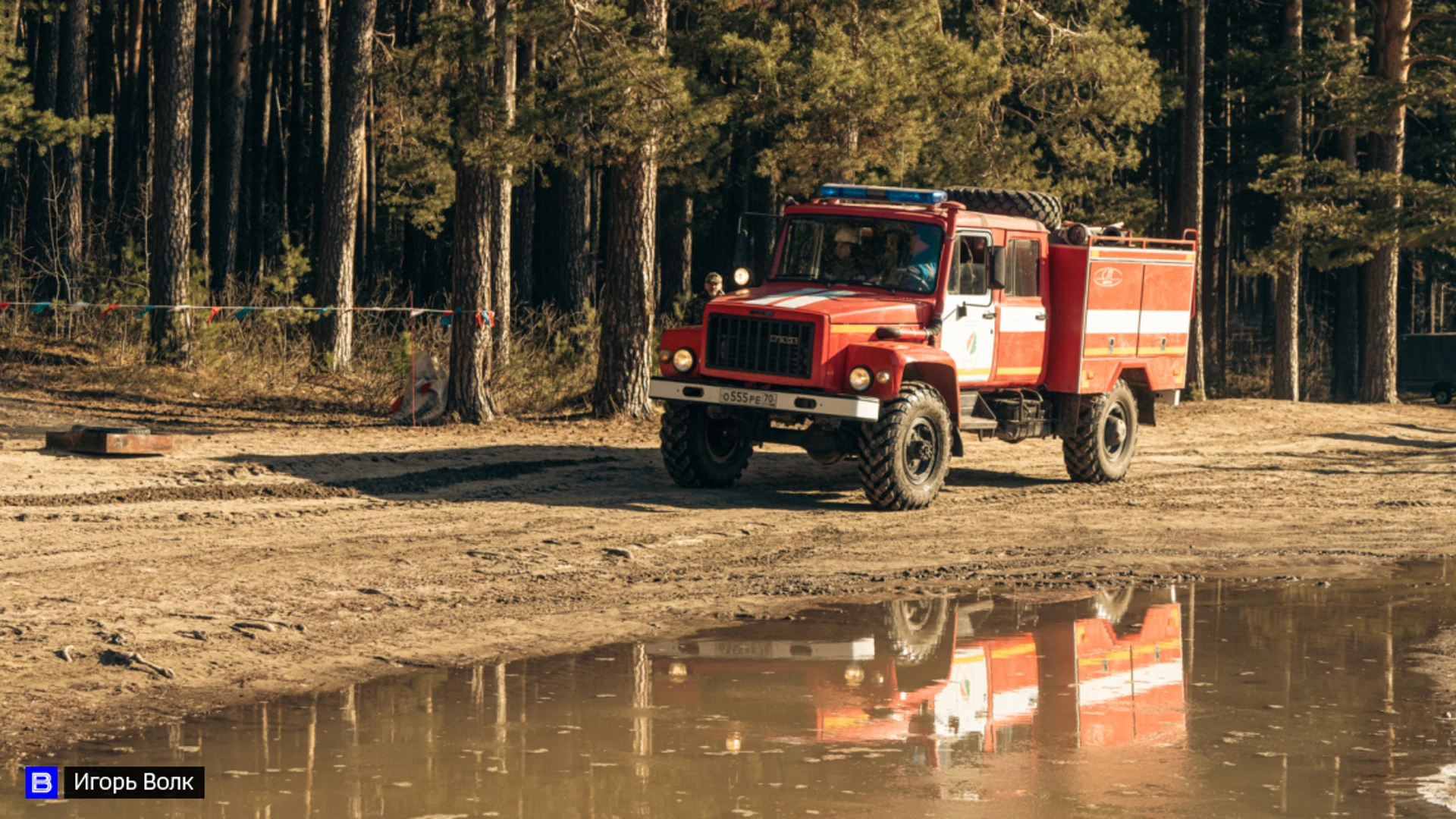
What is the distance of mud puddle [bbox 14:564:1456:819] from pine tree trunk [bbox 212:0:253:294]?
28907 mm

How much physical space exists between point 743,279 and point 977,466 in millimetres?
4813

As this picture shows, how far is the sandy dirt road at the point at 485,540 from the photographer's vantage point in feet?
28.7

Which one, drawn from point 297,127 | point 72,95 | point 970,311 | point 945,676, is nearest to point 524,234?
point 72,95

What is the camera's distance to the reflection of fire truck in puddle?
292 inches

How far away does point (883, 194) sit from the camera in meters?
15.6

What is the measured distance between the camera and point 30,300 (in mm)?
29453

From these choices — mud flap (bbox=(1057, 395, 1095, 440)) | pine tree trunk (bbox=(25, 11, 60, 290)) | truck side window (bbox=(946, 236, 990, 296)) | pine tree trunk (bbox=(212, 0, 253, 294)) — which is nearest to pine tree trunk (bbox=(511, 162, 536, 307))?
pine tree trunk (bbox=(212, 0, 253, 294))

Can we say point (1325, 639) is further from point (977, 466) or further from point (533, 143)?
point (533, 143)

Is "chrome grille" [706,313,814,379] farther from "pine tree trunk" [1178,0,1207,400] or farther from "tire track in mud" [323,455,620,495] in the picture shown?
"pine tree trunk" [1178,0,1207,400]

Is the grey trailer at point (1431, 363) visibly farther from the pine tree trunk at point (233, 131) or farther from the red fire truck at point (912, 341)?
the pine tree trunk at point (233, 131)

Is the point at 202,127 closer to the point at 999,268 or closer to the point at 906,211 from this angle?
the point at 906,211

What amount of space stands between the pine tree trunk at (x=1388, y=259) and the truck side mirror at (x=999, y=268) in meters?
18.3

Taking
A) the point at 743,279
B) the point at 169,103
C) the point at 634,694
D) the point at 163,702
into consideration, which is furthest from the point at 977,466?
the point at 169,103

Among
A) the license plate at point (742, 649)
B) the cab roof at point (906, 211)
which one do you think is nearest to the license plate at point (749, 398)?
the cab roof at point (906, 211)
